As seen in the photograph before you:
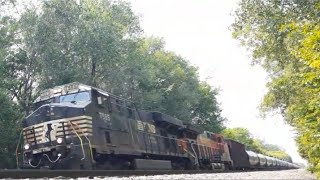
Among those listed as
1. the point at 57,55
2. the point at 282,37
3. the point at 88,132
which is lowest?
the point at 88,132

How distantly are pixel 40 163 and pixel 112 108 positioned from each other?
3067mm

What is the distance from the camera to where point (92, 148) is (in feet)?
38.9

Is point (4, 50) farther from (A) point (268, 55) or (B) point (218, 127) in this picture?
(B) point (218, 127)

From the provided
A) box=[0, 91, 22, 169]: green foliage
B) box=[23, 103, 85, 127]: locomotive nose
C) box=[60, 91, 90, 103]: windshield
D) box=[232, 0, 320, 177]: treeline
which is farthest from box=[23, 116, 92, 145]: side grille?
box=[0, 91, 22, 169]: green foliage

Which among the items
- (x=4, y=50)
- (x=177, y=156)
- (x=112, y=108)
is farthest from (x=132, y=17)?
(x=112, y=108)

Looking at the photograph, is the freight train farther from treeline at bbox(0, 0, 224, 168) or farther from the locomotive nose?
treeline at bbox(0, 0, 224, 168)

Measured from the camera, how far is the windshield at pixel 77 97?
41.8 feet

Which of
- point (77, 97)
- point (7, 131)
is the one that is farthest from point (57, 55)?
point (77, 97)

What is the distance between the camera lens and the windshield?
12.7 meters

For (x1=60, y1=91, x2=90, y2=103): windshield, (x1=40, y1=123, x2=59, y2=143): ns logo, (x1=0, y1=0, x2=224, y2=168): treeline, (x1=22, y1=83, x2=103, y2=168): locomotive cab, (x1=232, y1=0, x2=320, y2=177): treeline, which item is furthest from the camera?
(x1=0, y1=0, x2=224, y2=168): treeline

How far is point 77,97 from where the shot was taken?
42.6 feet

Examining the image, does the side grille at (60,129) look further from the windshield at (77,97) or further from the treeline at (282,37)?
the treeline at (282,37)

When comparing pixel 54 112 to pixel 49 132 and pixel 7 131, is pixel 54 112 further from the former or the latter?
pixel 7 131

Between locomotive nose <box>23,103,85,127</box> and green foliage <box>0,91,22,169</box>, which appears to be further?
green foliage <box>0,91,22,169</box>
